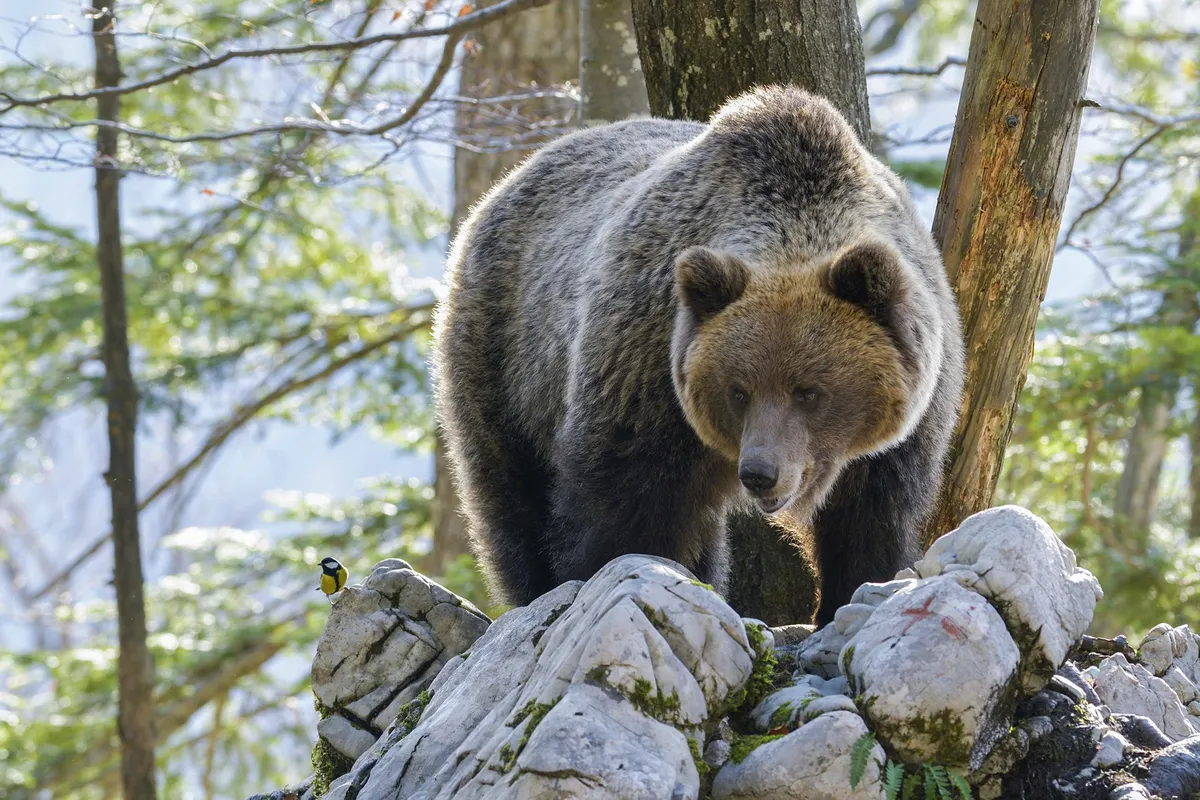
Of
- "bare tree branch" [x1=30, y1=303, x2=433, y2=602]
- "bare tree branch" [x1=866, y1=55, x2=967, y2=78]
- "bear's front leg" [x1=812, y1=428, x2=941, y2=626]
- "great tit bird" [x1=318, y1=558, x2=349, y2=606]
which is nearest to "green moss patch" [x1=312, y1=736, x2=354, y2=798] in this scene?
"great tit bird" [x1=318, y1=558, x2=349, y2=606]

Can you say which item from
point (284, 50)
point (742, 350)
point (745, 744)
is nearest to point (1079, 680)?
point (745, 744)

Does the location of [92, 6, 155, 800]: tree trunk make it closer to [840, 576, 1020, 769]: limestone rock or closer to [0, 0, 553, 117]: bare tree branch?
[0, 0, 553, 117]: bare tree branch

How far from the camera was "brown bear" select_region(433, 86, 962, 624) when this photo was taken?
4621mm

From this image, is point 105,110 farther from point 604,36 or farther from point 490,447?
point 490,447

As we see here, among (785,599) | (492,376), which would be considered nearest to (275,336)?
(492,376)

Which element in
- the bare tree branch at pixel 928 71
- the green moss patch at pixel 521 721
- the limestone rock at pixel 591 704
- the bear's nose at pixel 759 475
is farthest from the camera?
the bare tree branch at pixel 928 71

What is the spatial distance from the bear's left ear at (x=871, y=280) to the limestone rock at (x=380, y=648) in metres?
2.13

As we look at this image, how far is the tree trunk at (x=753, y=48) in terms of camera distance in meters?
6.28

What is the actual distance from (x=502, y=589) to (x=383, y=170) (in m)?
6.80

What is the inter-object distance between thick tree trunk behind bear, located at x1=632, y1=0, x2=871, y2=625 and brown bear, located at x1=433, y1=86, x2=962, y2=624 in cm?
54

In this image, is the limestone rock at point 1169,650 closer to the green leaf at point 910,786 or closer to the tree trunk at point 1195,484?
the green leaf at point 910,786

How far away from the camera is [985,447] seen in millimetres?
5914

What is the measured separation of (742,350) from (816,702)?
4.44ft

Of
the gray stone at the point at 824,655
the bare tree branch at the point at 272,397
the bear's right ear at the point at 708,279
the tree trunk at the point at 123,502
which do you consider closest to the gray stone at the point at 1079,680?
the gray stone at the point at 824,655
